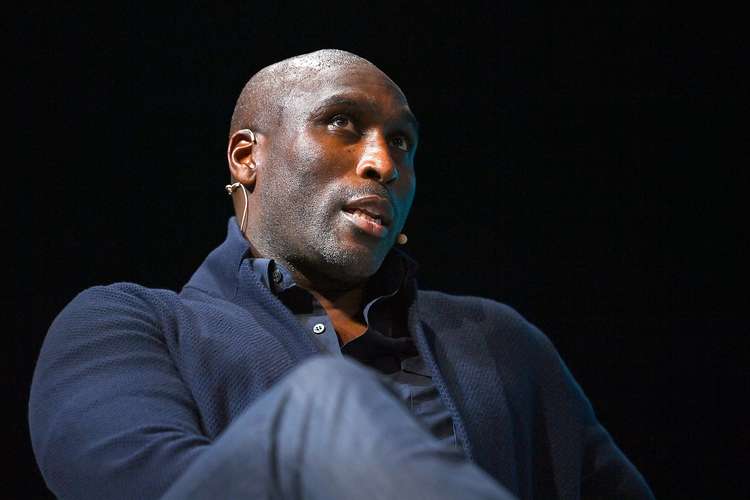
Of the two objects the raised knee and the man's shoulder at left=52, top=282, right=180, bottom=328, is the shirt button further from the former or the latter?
the raised knee

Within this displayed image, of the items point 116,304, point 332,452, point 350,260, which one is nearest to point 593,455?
point 350,260

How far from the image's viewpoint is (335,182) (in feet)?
4.91

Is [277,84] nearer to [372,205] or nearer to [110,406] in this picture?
[372,205]

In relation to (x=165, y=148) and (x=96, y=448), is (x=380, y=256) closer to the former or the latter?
(x=96, y=448)

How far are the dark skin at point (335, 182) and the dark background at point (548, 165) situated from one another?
624 mm

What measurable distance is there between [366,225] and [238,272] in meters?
0.19

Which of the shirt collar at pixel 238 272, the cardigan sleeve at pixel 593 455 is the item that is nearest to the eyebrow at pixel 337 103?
the shirt collar at pixel 238 272

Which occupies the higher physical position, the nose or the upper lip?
the nose

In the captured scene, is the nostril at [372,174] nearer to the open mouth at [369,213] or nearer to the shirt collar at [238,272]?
the open mouth at [369,213]

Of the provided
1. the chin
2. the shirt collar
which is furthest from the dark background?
the chin

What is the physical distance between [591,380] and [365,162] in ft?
3.27

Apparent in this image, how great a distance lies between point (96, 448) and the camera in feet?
3.44

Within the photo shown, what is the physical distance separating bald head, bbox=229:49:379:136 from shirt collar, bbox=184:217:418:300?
0.18m

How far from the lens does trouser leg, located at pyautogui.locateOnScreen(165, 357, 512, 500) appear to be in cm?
73
